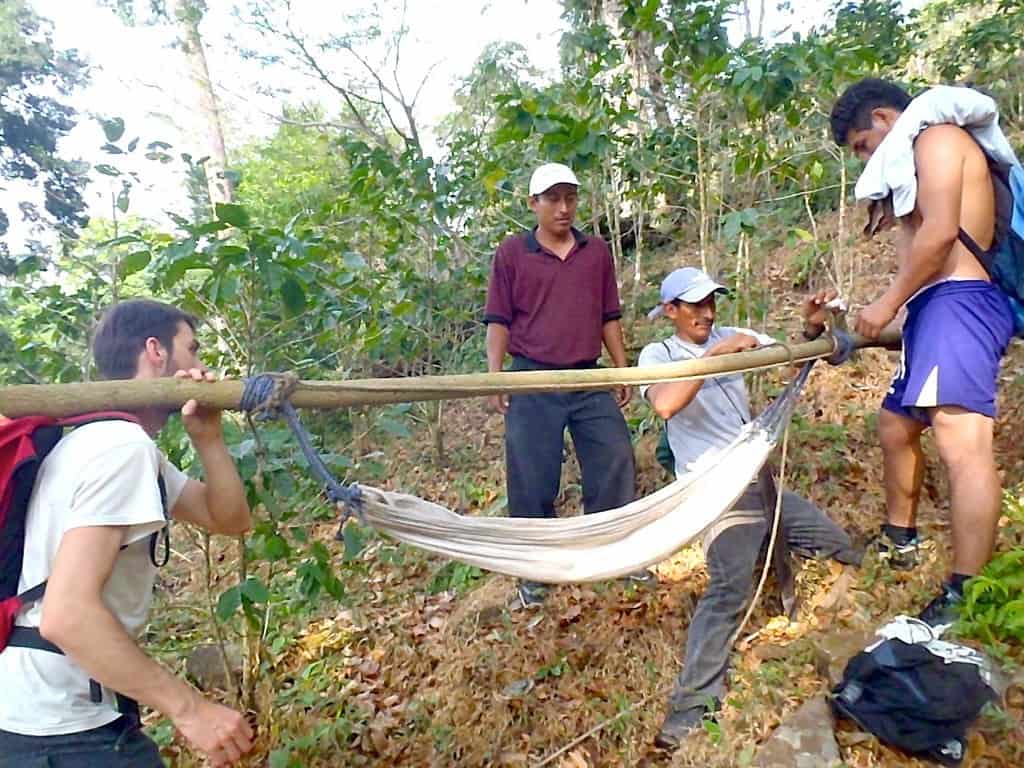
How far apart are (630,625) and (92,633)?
2.15 m

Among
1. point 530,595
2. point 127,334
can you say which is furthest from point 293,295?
point 530,595

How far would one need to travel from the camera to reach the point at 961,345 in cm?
199

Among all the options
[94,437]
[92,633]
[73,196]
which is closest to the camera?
[92,633]

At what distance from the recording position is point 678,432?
2389 millimetres

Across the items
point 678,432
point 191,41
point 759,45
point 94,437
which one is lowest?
point 678,432

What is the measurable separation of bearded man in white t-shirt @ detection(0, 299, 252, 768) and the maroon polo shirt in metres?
1.63

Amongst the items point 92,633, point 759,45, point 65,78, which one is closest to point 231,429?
point 92,633

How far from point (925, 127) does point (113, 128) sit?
2349 millimetres

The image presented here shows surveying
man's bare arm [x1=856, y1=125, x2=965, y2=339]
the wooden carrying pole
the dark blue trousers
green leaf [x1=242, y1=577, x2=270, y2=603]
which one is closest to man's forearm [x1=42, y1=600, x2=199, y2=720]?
the dark blue trousers

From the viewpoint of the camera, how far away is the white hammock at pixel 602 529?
1.72 meters

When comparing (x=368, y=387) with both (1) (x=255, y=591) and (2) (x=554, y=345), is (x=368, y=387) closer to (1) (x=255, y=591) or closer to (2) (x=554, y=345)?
(1) (x=255, y=591)

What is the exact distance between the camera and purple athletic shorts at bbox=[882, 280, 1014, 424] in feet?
6.48

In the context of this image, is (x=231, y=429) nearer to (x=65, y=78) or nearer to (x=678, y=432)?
(x=678, y=432)

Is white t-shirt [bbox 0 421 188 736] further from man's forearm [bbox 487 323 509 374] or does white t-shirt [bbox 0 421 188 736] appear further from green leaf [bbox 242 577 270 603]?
man's forearm [bbox 487 323 509 374]
